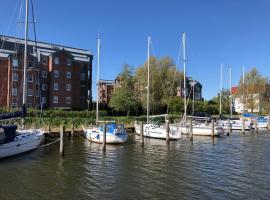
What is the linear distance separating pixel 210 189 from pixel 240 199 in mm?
2090

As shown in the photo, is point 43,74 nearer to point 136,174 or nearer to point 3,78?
point 3,78

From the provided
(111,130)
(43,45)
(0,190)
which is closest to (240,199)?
(0,190)

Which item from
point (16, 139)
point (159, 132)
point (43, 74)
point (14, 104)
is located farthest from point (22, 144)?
point (43, 74)

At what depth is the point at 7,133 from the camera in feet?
89.9

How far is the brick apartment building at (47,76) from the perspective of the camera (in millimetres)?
68938

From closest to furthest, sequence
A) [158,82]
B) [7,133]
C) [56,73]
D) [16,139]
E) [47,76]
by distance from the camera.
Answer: [7,133]
[16,139]
[47,76]
[56,73]
[158,82]

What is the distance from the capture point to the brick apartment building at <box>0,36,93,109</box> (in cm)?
6894

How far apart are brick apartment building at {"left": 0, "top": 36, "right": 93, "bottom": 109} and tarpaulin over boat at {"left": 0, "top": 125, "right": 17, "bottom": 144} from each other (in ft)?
134

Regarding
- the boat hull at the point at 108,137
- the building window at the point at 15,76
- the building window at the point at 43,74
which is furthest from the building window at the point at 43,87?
the boat hull at the point at 108,137

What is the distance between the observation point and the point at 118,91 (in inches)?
3130

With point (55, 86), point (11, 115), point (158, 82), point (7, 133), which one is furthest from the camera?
point (158, 82)

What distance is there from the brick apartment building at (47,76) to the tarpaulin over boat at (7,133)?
134ft

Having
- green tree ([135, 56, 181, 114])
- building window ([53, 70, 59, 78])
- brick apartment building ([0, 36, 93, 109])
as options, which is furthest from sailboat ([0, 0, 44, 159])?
green tree ([135, 56, 181, 114])

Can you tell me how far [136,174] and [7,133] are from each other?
11.7 meters
